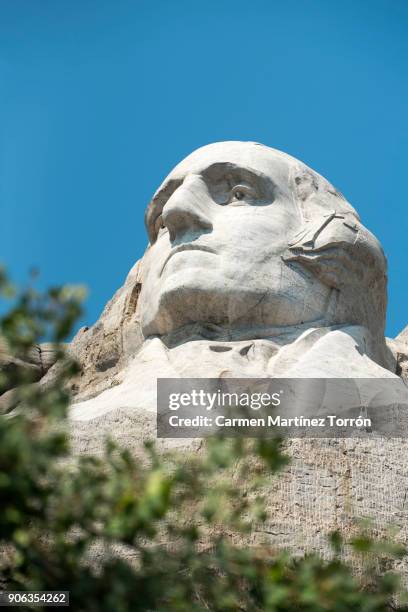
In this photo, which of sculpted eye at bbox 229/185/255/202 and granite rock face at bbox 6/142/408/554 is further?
sculpted eye at bbox 229/185/255/202

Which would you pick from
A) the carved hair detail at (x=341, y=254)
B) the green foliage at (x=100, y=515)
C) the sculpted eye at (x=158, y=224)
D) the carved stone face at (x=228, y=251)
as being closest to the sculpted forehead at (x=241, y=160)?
the carved stone face at (x=228, y=251)

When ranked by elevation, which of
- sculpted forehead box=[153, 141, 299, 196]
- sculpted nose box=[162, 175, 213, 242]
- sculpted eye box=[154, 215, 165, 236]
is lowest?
sculpted nose box=[162, 175, 213, 242]

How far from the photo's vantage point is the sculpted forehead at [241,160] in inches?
379

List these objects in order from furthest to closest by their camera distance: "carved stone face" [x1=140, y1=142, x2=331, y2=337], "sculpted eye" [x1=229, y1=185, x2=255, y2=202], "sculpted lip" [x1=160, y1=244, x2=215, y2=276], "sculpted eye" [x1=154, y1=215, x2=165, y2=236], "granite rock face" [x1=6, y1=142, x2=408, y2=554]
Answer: "sculpted eye" [x1=154, y1=215, x2=165, y2=236], "sculpted eye" [x1=229, y1=185, x2=255, y2=202], "sculpted lip" [x1=160, y1=244, x2=215, y2=276], "carved stone face" [x1=140, y1=142, x2=331, y2=337], "granite rock face" [x1=6, y1=142, x2=408, y2=554]

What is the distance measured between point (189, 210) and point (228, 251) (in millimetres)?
481

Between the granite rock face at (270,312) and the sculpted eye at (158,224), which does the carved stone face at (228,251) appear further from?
the sculpted eye at (158,224)

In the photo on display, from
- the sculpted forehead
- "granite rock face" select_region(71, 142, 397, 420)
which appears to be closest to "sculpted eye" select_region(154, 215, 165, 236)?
"granite rock face" select_region(71, 142, 397, 420)

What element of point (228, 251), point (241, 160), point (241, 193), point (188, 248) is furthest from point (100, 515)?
point (241, 160)

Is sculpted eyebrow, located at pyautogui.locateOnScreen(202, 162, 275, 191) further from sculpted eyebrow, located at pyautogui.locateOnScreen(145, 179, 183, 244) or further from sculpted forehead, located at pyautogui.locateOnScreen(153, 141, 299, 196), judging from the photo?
sculpted eyebrow, located at pyautogui.locateOnScreen(145, 179, 183, 244)

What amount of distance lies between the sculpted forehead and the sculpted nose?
18 centimetres

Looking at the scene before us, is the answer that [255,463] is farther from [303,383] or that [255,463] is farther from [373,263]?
[373,263]

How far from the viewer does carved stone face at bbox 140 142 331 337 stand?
8820mm

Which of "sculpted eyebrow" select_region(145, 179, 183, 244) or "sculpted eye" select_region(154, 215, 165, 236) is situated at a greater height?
"sculpted eyebrow" select_region(145, 179, 183, 244)

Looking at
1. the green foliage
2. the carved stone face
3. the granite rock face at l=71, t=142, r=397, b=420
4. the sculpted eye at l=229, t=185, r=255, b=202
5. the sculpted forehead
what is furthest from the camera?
the sculpted forehead
